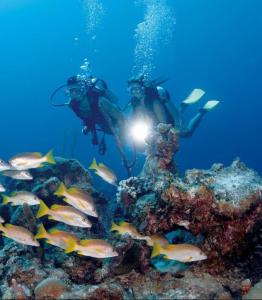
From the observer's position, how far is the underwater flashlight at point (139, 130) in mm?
9633

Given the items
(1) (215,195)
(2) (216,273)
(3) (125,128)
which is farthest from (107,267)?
(3) (125,128)

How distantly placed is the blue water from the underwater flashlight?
7300cm

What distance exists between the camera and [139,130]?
32.7ft

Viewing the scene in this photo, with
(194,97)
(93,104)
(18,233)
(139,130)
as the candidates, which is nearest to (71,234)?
(18,233)

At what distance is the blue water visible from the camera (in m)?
99.8

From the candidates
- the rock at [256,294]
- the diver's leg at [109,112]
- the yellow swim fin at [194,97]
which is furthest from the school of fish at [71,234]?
the yellow swim fin at [194,97]

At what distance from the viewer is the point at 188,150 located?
94.7 meters

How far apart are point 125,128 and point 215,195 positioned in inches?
232

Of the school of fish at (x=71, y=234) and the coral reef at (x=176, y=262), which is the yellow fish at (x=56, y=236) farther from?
the coral reef at (x=176, y=262)

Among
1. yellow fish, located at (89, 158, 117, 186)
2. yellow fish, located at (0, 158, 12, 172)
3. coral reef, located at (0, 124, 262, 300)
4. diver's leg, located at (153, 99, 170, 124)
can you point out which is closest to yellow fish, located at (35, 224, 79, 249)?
coral reef, located at (0, 124, 262, 300)

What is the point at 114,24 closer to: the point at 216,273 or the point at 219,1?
the point at 219,1

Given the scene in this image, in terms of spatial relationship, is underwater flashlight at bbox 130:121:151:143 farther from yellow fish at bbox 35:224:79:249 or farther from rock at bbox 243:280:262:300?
rock at bbox 243:280:262:300

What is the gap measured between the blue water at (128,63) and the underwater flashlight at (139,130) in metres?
73.0

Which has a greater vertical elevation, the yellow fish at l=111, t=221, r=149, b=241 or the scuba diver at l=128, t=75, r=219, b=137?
the scuba diver at l=128, t=75, r=219, b=137
